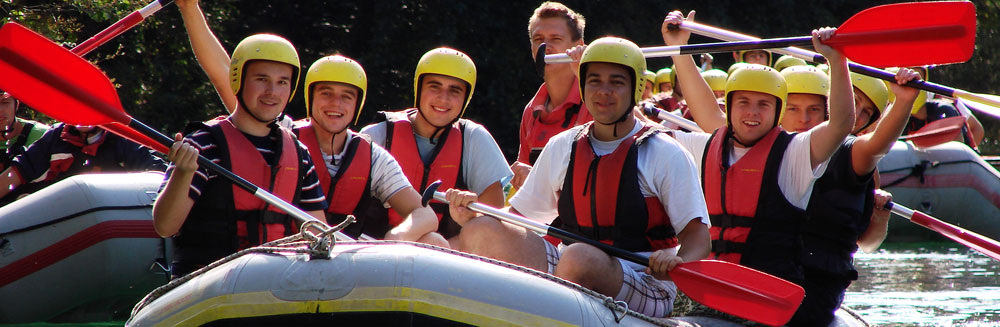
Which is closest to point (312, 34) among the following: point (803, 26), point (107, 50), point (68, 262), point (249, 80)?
point (107, 50)

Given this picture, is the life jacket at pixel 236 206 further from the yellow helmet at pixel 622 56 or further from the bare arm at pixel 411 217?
the yellow helmet at pixel 622 56

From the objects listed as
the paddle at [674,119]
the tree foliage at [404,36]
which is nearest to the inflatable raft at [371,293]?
the paddle at [674,119]

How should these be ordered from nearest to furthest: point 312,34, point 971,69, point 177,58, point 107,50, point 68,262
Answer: point 68,262 < point 107,50 < point 177,58 < point 312,34 < point 971,69

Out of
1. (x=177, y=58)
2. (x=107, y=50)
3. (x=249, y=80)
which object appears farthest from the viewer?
(x=177, y=58)

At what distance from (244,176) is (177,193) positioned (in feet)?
1.27

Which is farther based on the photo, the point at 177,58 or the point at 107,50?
the point at 177,58

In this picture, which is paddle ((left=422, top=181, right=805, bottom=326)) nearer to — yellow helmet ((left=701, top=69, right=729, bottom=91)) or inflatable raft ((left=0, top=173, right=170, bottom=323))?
inflatable raft ((left=0, top=173, right=170, bottom=323))

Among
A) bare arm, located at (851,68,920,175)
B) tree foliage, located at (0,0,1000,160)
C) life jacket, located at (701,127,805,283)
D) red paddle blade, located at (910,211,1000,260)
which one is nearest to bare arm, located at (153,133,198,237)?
life jacket, located at (701,127,805,283)

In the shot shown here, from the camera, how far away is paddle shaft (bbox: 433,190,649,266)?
407 centimetres

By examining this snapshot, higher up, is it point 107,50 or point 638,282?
point 107,50

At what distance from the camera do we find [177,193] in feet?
13.1

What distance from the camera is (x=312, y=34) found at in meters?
16.5

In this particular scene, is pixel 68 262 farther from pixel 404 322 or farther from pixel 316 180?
pixel 404 322

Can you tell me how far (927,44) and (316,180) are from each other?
2.43m
